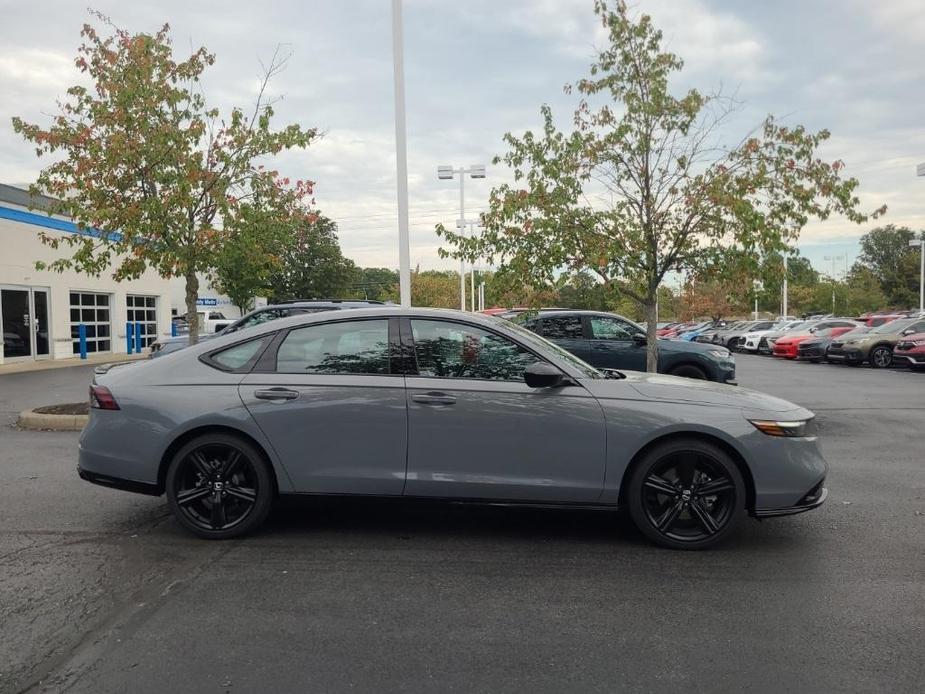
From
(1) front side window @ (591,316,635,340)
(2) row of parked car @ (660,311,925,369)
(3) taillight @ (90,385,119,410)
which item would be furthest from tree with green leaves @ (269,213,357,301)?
(3) taillight @ (90,385,119,410)

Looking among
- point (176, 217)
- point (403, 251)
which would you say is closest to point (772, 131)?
point (403, 251)

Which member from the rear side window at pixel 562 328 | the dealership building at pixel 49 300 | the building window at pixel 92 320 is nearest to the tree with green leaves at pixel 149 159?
the rear side window at pixel 562 328

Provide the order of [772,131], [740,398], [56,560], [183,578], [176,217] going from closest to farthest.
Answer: [183,578]
[56,560]
[740,398]
[772,131]
[176,217]

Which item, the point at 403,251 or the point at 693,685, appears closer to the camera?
the point at 693,685

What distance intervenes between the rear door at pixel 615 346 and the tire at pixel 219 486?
8.06 meters

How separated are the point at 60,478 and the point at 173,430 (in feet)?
8.96

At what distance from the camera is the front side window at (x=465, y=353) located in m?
4.80

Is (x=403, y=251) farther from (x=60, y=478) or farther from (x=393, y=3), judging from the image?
(x=60, y=478)

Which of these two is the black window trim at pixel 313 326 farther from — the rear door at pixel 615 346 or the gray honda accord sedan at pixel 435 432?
the rear door at pixel 615 346

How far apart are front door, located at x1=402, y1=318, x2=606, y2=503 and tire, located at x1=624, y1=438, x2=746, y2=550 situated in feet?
0.98

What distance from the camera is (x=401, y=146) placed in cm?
1265

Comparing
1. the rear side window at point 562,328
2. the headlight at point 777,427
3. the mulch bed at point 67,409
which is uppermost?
the rear side window at point 562,328

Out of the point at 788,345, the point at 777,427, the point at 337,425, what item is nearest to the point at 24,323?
the point at 337,425

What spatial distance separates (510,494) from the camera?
15.3 ft
